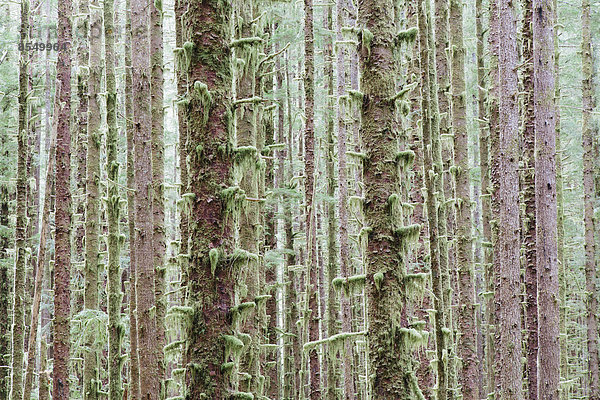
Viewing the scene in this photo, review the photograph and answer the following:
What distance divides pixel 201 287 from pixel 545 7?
7529 millimetres

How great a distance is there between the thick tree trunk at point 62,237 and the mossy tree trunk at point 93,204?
2.20 ft

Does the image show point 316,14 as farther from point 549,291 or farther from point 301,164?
A: point 549,291

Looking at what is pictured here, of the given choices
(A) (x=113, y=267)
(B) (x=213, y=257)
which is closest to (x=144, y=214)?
(A) (x=113, y=267)

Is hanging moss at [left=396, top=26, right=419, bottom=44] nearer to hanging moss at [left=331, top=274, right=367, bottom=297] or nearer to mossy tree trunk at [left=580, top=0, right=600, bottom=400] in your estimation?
hanging moss at [left=331, top=274, right=367, bottom=297]

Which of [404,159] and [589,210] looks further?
[589,210]

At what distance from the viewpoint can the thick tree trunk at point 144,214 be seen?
27.8ft

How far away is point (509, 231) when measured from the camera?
8.63 m

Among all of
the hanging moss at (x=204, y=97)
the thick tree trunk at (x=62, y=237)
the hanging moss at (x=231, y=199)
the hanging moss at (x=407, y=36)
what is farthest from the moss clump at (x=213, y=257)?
the thick tree trunk at (x=62, y=237)

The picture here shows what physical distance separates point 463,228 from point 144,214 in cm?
604

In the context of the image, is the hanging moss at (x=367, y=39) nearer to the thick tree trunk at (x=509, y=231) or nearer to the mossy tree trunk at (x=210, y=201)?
the mossy tree trunk at (x=210, y=201)

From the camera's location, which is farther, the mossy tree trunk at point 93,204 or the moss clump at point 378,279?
the mossy tree trunk at point 93,204

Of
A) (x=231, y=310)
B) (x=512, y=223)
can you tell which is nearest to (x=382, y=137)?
(x=231, y=310)

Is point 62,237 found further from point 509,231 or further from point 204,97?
point 509,231

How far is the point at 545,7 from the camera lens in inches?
359
